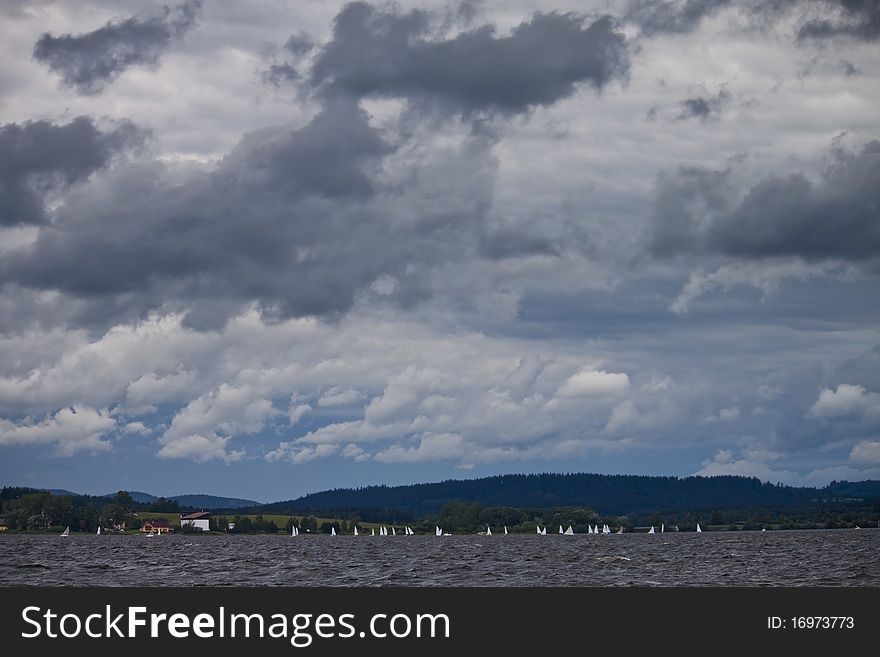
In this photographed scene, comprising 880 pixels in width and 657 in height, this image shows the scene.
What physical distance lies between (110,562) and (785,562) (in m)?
90.5

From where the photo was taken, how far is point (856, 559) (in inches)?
6914

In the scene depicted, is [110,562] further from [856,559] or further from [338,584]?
[856,559]
